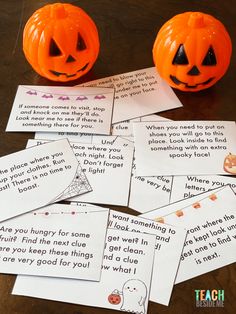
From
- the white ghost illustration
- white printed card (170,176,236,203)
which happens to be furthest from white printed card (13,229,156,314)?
white printed card (170,176,236,203)

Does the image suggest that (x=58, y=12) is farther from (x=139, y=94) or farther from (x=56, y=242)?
(x=56, y=242)

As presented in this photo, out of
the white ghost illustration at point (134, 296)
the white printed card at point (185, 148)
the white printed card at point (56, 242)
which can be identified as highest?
the white printed card at point (185, 148)

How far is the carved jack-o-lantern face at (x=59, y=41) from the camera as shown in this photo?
75cm

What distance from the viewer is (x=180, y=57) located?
0.75 m

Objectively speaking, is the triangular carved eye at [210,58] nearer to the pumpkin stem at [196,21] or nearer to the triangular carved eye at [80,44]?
the pumpkin stem at [196,21]

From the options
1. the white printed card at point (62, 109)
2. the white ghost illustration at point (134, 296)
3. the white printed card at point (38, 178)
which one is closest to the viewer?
the white ghost illustration at point (134, 296)

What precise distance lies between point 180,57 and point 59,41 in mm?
248

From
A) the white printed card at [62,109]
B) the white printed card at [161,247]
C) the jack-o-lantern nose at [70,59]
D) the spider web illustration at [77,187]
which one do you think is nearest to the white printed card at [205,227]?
the white printed card at [161,247]

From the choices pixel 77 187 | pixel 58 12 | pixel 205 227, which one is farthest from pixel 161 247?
pixel 58 12

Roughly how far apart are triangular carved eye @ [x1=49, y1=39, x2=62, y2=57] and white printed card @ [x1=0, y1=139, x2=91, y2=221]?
0.60ft

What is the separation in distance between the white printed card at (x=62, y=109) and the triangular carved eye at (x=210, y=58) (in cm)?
22

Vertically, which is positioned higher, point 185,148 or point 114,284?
point 185,148

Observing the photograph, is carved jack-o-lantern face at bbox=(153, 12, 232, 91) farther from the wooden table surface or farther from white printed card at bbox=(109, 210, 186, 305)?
white printed card at bbox=(109, 210, 186, 305)

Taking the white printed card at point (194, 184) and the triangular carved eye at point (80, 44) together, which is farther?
the triangular carved eye at point (80, 44)
